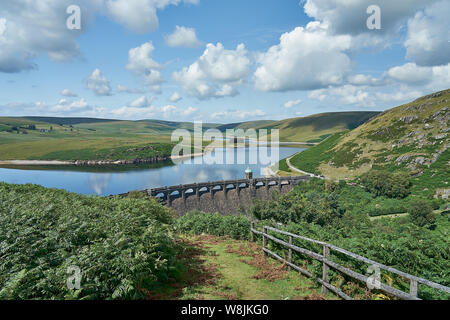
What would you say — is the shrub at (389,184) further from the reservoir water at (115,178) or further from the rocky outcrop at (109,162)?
the rocky outcrop at (109,162)

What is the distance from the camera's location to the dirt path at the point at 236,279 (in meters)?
9.55

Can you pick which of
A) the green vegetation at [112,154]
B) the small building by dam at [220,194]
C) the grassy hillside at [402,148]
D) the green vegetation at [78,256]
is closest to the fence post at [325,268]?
the green vegetation at [78,256]

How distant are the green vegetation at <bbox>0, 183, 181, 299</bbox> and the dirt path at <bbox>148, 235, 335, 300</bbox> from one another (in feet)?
3.39

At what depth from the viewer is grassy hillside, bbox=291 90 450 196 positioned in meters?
80.1

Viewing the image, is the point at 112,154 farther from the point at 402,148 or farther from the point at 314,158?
the point at 402,148

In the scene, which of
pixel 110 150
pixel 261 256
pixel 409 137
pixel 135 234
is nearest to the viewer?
pixel 135 234

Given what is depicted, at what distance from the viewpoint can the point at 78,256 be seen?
8.32 meters

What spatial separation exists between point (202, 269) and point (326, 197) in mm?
61666

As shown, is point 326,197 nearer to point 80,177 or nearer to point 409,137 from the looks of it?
point 409,137

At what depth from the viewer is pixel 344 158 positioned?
10762cm

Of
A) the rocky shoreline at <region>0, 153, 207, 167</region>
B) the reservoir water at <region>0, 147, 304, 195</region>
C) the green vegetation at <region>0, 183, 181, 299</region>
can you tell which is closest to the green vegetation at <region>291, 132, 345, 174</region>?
the reservoir water at <region>0, 147, 304, 195</region>

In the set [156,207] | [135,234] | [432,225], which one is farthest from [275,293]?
[432,225]

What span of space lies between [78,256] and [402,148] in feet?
368

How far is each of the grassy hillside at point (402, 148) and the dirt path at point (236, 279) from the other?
72.6 meters
